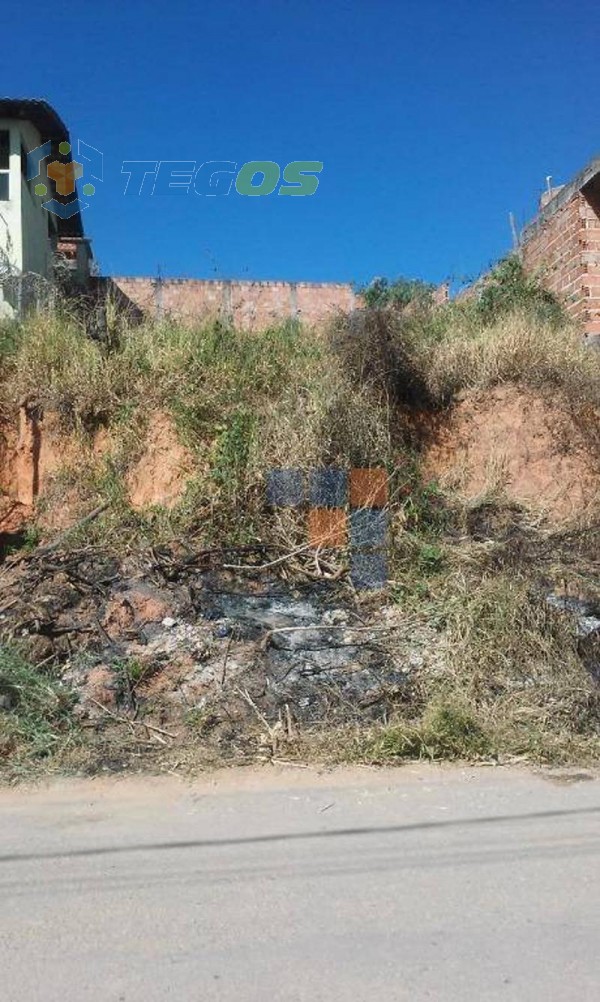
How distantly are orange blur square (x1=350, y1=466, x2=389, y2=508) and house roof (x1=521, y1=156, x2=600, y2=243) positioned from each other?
5378 mm

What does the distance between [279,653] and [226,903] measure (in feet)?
9.21

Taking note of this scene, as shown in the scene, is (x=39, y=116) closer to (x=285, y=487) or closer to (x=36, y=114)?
(x=36, y=114)

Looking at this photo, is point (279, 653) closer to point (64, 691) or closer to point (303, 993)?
point (64, 691)

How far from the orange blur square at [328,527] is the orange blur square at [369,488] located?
0.23m

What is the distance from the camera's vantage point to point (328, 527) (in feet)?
24.4

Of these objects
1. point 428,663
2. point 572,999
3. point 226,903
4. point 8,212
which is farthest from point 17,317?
point 572,999

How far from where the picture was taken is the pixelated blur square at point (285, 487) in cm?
757

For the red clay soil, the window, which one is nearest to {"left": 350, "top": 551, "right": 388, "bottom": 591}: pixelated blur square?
the red clay soil

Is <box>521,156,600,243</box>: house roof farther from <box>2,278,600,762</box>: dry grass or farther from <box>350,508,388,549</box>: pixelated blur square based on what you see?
<box>350,508,388,549</box>: pixelated blur square

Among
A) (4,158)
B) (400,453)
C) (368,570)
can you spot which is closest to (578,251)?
(400,453)

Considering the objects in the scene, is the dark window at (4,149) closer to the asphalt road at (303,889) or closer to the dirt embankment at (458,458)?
the dirt embankment at (458,458)

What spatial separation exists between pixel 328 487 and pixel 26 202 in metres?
10.0

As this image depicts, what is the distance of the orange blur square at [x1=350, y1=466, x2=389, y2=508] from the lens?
7.64 metres

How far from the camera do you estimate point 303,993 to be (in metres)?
2.54
